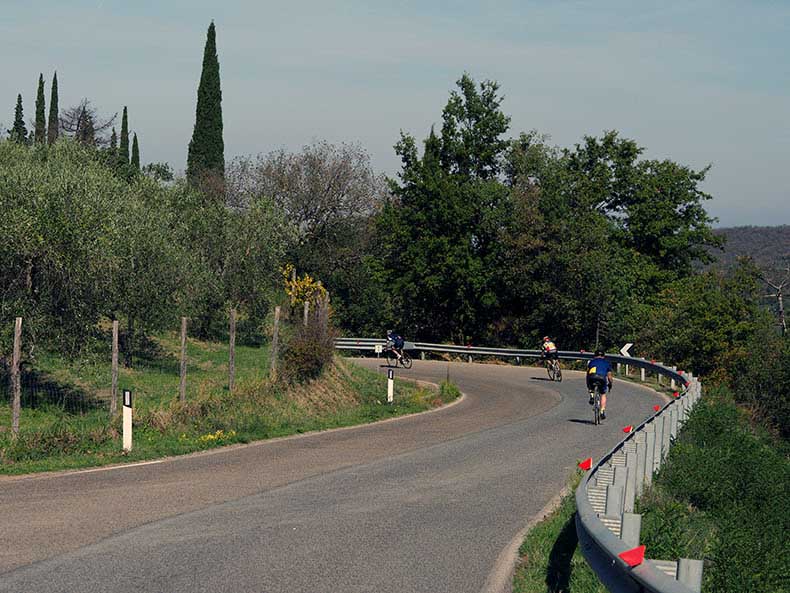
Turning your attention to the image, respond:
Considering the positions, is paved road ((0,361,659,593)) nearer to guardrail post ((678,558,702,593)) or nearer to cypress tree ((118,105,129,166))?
guardrail post ((678,558,702,593))

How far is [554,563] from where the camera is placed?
959 centimetres

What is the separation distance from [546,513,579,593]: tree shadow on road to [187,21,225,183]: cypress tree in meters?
55.7

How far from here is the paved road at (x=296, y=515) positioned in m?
9.00

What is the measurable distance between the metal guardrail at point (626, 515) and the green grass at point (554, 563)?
0.58 meters

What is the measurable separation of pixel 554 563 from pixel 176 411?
38.0ft

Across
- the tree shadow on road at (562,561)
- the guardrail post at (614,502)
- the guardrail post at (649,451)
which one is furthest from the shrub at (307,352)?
the guardrail post at (614,502)

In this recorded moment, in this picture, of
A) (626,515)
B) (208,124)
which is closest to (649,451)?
(626,515)

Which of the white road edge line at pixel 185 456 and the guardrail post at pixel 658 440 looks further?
the guardrail post at pixel 658 440

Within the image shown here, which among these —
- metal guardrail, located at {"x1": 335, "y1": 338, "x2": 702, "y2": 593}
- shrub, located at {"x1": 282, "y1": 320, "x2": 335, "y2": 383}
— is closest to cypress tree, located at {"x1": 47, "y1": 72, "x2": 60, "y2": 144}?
shrub, located at {"x1": 282, "y1": 320, "x2": 335, "y2": 383}

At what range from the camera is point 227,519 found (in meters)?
11.6

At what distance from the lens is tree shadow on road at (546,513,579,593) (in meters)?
8.88

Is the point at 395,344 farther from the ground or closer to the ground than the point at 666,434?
closer to the ground

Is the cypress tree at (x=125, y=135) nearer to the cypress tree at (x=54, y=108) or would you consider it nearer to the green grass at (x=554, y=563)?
the cypress tree at (x=54, y=108)

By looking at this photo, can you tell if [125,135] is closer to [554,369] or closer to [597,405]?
[554,369]
